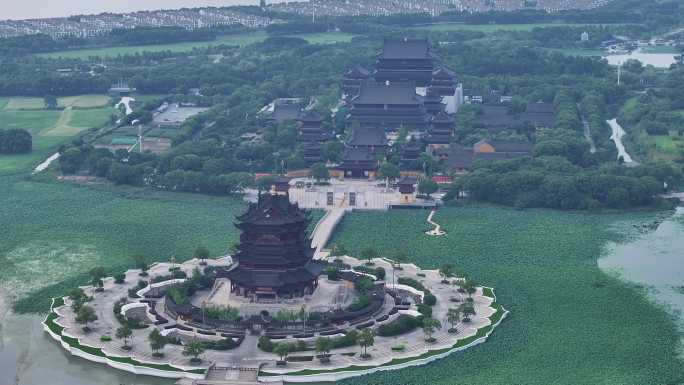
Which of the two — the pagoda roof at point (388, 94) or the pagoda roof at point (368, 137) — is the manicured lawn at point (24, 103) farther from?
the pagoda roof at point (368, 137)

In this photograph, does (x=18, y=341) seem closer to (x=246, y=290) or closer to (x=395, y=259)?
(x=246, y=290)

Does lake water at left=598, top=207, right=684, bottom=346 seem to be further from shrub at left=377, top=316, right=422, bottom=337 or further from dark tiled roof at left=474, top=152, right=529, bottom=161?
dark tiled roof at left=474, top=152, right=529, bottom=161

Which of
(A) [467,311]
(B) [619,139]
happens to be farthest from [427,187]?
(B) [619,139]

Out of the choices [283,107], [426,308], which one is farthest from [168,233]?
[283,107]

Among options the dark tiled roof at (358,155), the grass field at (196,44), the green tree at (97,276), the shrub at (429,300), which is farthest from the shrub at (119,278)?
the grass field at (196,44)

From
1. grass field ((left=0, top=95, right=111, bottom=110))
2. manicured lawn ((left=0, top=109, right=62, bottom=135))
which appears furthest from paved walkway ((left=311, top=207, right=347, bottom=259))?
grass field ((left=0, top=95, right=111, bottom=110))

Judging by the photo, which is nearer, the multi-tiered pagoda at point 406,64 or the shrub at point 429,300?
the shrub at point 429,300

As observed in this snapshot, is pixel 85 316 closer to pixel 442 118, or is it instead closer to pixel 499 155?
pixel 499 155

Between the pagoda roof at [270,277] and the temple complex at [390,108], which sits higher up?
the temple complex at [390,108]
